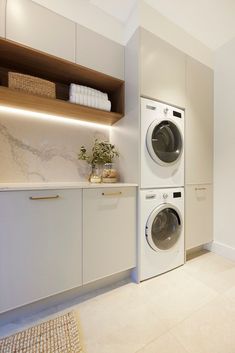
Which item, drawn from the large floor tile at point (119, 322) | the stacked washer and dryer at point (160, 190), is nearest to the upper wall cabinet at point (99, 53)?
the stacked washer and dryer at point (160, 190)

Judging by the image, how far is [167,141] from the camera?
1.76 meters

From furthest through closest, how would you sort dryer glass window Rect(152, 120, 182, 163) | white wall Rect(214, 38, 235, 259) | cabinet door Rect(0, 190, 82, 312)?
white wall Rect(214, 38, 235, 259) < dryer glass window Rect(152, 120, 182, 163) < cabinet door Rect(0, 190, 82, 312)

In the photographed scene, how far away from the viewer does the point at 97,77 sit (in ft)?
5.48

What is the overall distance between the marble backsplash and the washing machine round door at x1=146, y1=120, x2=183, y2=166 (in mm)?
681

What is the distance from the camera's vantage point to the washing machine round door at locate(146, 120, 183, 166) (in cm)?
158

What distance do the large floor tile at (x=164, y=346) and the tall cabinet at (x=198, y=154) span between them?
3.38ft

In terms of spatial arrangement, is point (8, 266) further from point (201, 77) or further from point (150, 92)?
point (201, 77)

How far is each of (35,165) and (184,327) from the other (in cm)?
170

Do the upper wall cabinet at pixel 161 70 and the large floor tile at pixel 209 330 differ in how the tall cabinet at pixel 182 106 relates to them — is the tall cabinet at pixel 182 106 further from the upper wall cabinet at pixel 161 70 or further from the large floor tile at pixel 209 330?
the large floor tile at pixel 209 330

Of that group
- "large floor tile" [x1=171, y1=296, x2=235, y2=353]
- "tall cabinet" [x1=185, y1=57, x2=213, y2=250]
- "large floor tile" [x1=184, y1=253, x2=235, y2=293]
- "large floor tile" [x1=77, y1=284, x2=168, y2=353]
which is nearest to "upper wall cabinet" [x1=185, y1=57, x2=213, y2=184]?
"tall cabinet" [x1=185, y1=57, x2=213, y2=250]

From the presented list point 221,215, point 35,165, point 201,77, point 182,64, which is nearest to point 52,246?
point 35,165

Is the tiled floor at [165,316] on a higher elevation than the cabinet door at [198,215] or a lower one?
lower

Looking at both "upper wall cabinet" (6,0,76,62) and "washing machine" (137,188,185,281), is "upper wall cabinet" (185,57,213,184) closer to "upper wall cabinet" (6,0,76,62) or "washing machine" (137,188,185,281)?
"washing machine" (137,188,185,281)

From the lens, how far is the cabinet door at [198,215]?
6.28 ft
